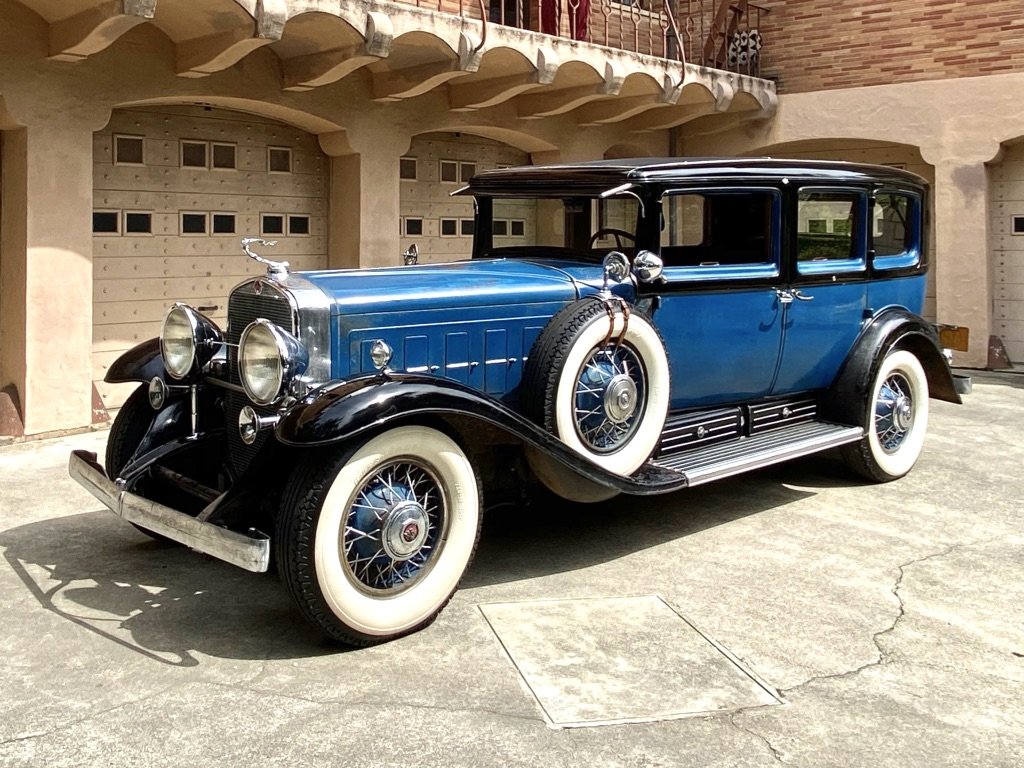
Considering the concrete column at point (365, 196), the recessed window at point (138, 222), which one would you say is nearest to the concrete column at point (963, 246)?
the concrete column at point (365, 196)

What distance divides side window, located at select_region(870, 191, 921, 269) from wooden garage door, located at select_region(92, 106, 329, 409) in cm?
548

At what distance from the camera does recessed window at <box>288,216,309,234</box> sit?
9812 millimetres

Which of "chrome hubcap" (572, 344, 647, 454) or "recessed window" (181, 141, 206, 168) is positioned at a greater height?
"recessed window" (181, 141, 206, 168)

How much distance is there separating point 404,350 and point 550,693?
159cm

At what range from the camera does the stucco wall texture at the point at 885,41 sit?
1134 cm

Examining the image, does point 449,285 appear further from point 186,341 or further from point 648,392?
point 186,341

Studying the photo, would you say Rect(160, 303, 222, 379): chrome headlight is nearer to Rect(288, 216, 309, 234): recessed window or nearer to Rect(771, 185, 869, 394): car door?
Rect(771, 185, 869, 394): car door

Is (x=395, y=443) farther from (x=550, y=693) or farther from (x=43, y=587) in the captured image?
(x=43, y=587)

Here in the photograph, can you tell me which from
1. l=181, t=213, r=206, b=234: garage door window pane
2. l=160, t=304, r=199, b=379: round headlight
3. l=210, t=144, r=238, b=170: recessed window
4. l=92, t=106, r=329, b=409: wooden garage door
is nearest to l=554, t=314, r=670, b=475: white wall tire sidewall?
l=160, t=304, r=199, b=379: round headlight

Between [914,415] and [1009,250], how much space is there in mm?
6649

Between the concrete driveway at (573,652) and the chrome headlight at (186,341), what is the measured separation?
932 millimetres

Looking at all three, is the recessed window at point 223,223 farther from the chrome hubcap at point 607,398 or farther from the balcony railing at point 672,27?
the chrome hubcap at point 607,398

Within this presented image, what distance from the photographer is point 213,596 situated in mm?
4398

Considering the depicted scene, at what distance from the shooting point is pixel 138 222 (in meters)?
8.63
